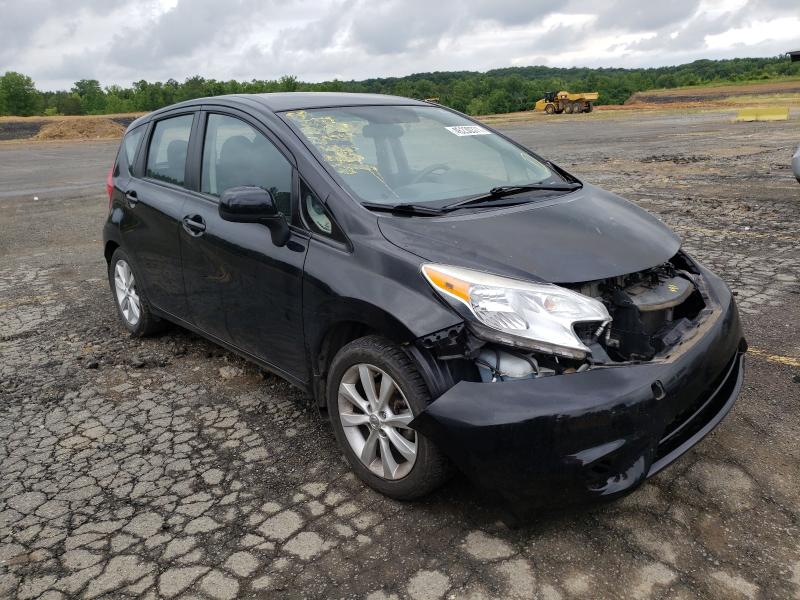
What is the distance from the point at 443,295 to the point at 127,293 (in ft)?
10.9

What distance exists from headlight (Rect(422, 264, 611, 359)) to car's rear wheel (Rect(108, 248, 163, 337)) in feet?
9.59

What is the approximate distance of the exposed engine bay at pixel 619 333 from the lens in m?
2.55

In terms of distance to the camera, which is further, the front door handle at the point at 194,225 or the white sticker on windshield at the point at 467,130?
the white sticker on windshield at the point at 467,130

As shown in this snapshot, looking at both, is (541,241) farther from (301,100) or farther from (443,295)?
(301,100)

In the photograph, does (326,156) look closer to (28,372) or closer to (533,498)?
(533,498)

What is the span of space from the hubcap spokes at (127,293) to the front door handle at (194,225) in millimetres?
1196

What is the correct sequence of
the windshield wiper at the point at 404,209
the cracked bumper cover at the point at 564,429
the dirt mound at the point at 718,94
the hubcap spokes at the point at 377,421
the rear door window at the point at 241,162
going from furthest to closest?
the dirt mound at the point at 718,94 < the rear door window at the point at 241,162 < the windshield wiper at the point at 404,209 < the hubcap spokes at the point at 377,421 < the cracked bumper cover at the point at 564,429

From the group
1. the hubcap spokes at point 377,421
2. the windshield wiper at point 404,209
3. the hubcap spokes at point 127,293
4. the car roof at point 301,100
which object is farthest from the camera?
the hubcap spokes at point 127,293

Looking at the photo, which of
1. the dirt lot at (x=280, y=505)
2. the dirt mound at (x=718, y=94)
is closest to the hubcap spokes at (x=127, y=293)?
the dirt lot at (x=280, y=505)

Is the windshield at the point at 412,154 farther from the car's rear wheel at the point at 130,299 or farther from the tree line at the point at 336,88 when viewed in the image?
the tree line at the point at 336,88

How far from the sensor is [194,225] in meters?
3.95

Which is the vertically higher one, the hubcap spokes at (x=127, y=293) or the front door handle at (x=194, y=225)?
the front door handle at (x=194, y=225)

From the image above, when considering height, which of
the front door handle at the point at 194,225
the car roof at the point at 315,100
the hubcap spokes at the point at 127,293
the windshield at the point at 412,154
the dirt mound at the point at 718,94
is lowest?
the dirt mound at the point at 718,94

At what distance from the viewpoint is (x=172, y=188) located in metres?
4.32
